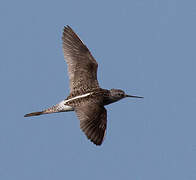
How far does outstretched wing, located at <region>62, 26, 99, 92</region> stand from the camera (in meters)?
11.5

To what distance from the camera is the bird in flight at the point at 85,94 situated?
33.4 ft

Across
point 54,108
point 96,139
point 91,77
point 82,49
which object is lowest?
point 96,139

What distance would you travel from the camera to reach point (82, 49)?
39.3ft

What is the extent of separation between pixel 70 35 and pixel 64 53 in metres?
0.53

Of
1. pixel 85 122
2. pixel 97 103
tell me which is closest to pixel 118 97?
pixel 97 103

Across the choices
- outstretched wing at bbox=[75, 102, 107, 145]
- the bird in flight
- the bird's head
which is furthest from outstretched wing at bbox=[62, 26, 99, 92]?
outstretched wing at bbox=[75, 102, 107, 145]

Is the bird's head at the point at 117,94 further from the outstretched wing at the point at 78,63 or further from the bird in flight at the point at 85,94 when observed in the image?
the outstretched wing at the point at 78,63

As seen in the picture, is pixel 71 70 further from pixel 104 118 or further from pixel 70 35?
pixel 104 118

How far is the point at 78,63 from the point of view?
38.6ft

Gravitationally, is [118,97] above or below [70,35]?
below

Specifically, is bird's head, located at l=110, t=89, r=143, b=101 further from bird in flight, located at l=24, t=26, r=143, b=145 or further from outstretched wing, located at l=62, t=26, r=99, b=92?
outstretched wing, located at l=62, t=26, r=99, b=92

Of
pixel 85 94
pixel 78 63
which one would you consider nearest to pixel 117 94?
pixel 85 94

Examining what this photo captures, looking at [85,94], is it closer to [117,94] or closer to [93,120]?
[117,94]

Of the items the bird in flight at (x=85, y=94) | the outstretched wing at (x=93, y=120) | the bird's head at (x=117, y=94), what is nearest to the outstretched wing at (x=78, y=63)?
the bird in flight at (x=85, y=94)
